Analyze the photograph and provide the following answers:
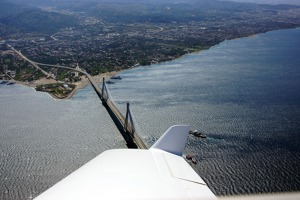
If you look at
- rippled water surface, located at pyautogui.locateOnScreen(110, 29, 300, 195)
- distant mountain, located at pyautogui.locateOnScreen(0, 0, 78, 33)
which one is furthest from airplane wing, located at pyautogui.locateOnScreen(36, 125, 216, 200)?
distant mountain, located at pyautogui.locateOnScreen(0, 0, 78, 33)

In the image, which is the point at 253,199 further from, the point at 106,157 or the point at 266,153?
the point at 266,153

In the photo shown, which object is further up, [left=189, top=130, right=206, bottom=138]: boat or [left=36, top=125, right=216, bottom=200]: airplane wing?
[left=36, top=125, right=216, bottom=200]: airplane wing

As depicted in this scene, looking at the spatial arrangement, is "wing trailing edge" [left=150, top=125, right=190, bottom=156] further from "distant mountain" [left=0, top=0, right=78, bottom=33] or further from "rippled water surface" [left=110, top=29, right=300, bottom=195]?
"distant mountain" [left=0, top=0, right=78, bottom=33]

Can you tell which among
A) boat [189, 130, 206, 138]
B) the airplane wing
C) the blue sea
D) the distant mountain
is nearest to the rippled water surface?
the blue sea

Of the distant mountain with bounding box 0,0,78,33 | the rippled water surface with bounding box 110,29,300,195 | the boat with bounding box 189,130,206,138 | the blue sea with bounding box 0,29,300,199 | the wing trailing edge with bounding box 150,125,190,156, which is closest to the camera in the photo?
the wing trailing edge with bounding box 150,125,190,156

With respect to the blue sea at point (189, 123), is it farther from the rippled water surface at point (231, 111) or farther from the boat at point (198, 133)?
the boat at point (198, 133)

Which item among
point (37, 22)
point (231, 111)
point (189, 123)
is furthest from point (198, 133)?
point (37, 22)

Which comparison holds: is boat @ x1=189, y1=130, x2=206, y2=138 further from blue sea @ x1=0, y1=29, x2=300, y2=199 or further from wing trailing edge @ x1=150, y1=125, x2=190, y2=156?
wing trailing edge @ x1=150, y1=125, x2=190, y2=156

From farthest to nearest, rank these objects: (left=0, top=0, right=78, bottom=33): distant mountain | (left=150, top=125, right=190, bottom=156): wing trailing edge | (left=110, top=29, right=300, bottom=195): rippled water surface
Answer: (left=0, top=0, right=78, bottom=33): distant mountain → (left=110, top=29, right=300, bottom=195): rippled water surface → (left=150, top=125, right=190, bottom=156): wing trailing edge

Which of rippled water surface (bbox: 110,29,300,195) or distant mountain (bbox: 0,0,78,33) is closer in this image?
rippled water surface (bbox: 110,29,300,195)
